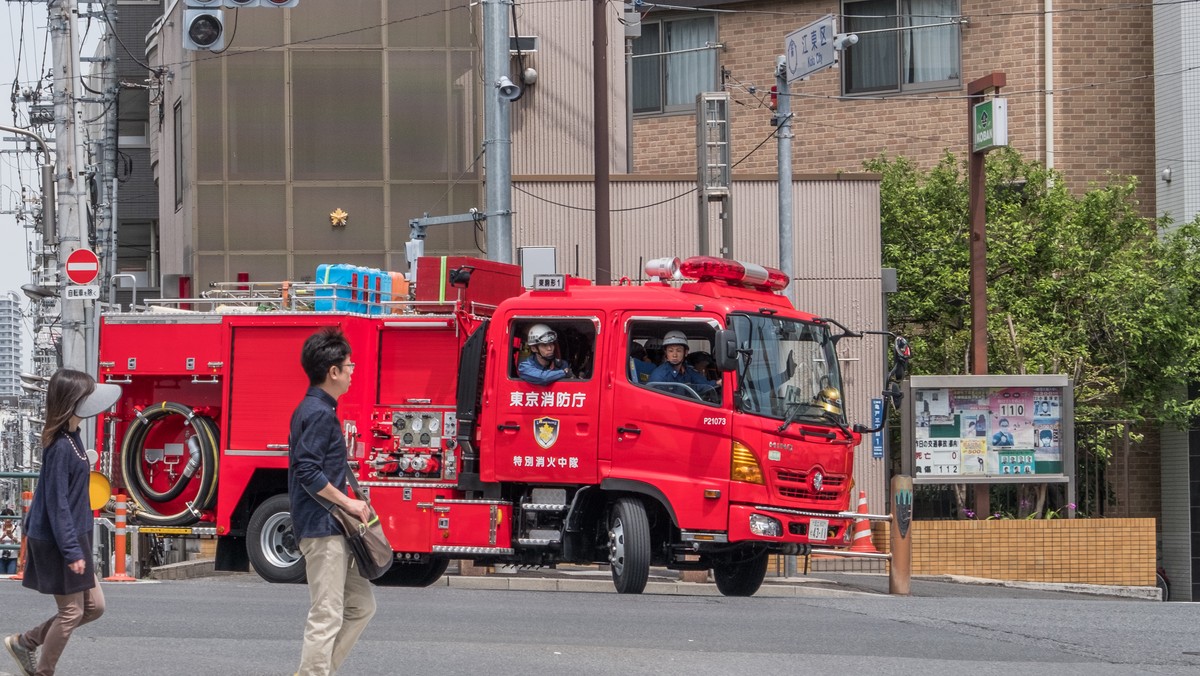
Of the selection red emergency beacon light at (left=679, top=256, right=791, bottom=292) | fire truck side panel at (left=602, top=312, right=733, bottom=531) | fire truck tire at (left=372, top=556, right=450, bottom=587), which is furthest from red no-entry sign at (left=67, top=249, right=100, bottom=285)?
fire truck side panel at (left=602, top=312, right=733, bottom=531)

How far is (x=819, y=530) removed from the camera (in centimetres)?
1445

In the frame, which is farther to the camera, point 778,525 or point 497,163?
point 497,163

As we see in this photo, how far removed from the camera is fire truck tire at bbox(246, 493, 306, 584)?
15508 millimetres

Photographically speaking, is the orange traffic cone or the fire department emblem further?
the orange traffic cone

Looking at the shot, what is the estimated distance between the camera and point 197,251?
27734 millimetres


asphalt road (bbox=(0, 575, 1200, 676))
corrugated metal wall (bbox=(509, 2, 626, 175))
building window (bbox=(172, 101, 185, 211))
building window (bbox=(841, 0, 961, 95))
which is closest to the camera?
asphalt road (bbox=(0, 575, 1200, 676))

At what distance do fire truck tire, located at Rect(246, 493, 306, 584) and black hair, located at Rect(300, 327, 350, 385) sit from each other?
26.6ft

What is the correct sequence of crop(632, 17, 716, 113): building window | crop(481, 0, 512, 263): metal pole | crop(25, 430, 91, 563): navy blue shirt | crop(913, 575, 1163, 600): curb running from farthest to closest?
1. crop(632, 17, 716, 113): building window
2. crop(913, 575, 1163, 600): curb
3. crop(481, 0, 512, 263): metal pole
4. crop(25, 430, 91, 563): navy blue shirt

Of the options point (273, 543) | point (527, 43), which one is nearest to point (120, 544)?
point (273, 543)

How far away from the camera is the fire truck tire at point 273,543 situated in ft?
50.9

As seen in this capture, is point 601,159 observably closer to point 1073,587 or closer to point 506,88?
point 506,88

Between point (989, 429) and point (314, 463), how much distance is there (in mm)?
15622

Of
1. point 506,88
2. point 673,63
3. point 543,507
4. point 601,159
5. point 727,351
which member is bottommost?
point 543,507

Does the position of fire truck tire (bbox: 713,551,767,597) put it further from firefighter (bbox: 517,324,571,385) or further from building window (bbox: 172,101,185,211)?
building window (bbox: 172,101,185,211)
